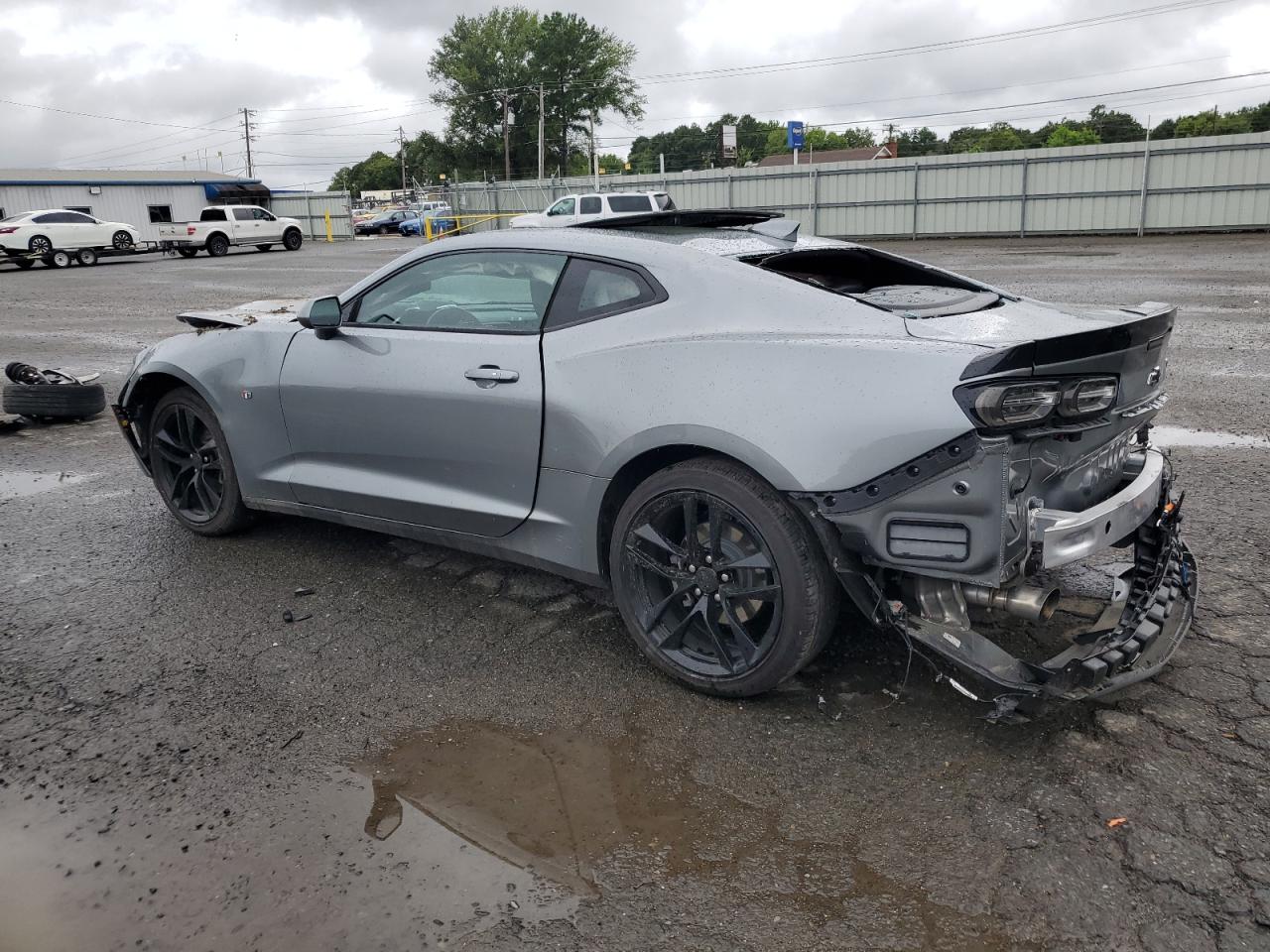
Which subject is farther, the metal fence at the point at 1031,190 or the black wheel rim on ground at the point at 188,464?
the metal fence at the point at 1031,190

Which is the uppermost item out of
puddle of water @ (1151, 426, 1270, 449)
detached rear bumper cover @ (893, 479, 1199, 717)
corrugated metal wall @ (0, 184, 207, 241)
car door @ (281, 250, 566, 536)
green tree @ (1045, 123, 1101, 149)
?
green tree @ (1045, 123, 1101, 149)

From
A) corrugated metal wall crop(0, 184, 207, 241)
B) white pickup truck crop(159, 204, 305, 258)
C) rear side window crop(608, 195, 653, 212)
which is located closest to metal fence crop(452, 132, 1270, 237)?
rear side window crop(608, 195, 653, 212)

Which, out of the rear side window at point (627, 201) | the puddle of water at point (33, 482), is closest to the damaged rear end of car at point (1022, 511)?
the puddle of water at point (33, 482)

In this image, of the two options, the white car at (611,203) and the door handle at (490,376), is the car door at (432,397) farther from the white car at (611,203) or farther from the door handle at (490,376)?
the white car at (611,203)

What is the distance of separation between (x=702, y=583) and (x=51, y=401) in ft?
21.7

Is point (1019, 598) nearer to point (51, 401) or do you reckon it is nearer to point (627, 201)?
point (51, 401)

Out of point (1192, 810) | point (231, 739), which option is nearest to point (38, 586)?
point (231, 739)

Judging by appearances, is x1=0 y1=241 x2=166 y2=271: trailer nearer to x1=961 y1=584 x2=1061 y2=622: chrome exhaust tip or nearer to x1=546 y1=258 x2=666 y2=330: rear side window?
x1=546 y1=258 x2=666 y2=330: rear side window

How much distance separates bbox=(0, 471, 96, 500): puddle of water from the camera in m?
6.14

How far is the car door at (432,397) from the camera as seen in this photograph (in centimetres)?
371

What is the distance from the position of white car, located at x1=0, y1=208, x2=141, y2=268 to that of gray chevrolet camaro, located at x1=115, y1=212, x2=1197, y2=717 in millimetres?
31619

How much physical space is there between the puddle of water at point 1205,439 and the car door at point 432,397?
14.2ft

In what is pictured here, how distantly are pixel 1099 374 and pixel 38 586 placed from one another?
175 inches

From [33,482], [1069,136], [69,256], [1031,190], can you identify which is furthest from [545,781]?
[1069,136]
